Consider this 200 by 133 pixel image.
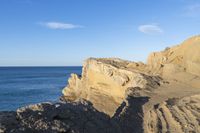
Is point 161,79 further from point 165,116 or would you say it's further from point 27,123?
point 27,123

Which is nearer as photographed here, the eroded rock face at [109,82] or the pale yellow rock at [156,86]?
the pale yellow rock at [156,86]

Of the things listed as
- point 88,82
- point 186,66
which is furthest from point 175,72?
point 88,82

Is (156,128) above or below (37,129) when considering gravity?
below

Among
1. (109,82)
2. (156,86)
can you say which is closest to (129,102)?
(156,86)

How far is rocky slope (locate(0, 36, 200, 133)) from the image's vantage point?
8289mm

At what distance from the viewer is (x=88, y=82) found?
30984mm

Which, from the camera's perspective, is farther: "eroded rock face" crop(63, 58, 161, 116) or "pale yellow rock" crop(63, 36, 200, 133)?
"eroded rock face" crop(63, 58, 161, 116)

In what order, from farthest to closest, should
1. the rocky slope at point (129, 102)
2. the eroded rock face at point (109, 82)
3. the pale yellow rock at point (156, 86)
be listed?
the eroded rock face at point (109, 82), the pale yellow rock at point (156, 86), the rocky slope at point (129, 102)

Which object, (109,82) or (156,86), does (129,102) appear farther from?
(109,82)

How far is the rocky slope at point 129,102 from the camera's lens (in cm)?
829

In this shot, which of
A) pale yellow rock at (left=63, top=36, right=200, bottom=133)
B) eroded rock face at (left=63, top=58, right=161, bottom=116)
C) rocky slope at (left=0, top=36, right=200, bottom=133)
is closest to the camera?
rocky slope at (left=0, top=36, right=200, bottom=133)

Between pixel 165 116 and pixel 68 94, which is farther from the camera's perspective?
pixel 68 94

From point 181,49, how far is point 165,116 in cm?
1560

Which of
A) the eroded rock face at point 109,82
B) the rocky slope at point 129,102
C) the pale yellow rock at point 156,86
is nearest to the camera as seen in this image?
the rocky slope at point 129,102
